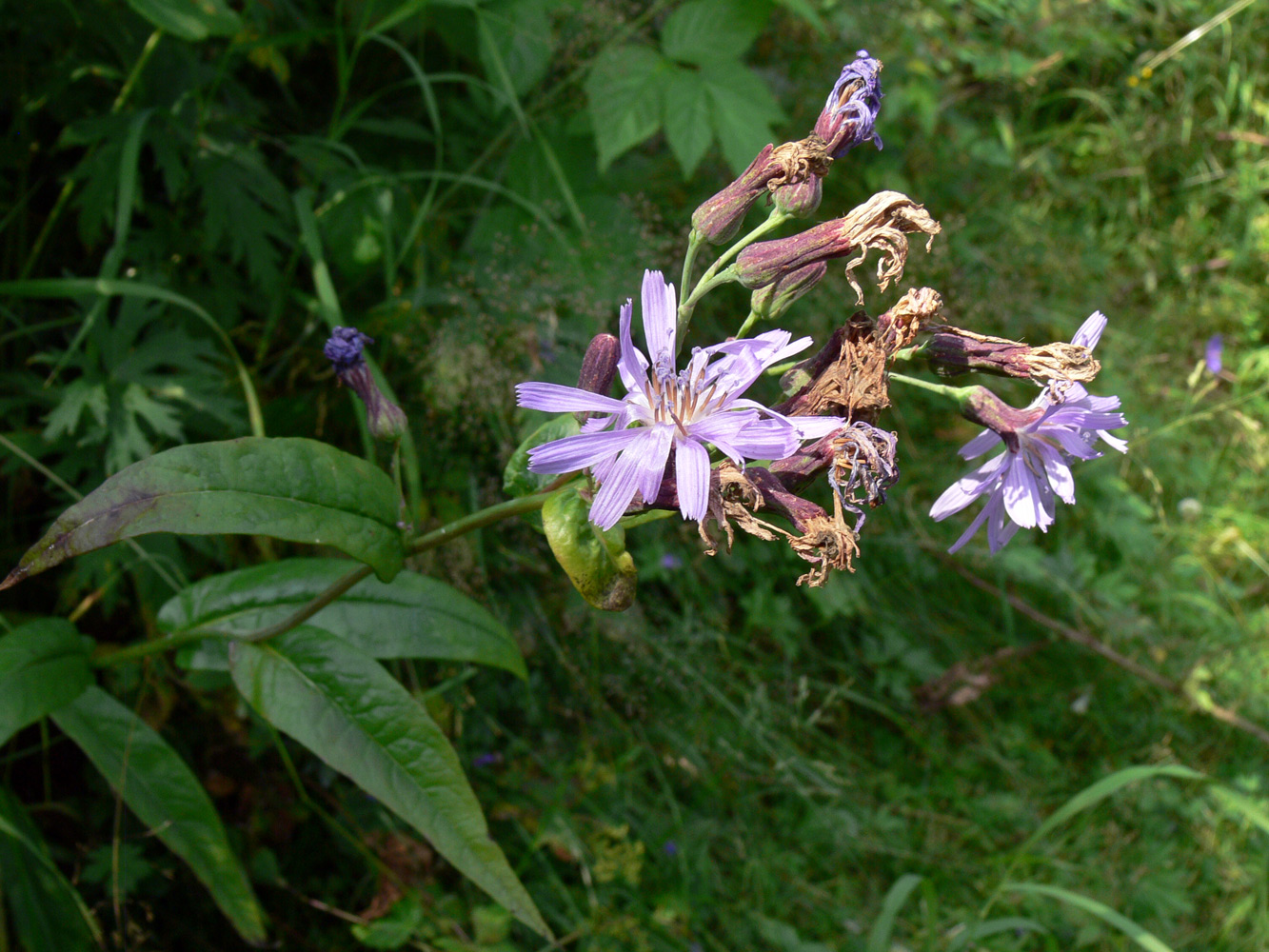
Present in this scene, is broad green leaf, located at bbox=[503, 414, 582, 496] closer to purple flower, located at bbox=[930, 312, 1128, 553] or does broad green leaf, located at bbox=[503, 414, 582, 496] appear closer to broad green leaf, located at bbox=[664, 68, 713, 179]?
purple flower, located at bbox=[930, 312, 1128, 553]

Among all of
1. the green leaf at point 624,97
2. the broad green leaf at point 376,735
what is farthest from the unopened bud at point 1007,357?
the green leaf at point 624,97

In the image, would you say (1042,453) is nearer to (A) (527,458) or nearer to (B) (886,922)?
(A) (527,458)

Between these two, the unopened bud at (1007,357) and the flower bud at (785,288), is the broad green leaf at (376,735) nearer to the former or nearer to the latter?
the flower bud at (785,288)

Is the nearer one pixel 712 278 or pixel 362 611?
pixel 712 278

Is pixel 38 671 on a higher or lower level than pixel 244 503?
lower

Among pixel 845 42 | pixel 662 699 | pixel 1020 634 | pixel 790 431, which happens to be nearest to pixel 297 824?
pixel 662 699

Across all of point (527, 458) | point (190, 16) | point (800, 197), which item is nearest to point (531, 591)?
point (527, 458)

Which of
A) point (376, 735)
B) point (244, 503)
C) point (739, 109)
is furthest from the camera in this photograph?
point (739, 109)

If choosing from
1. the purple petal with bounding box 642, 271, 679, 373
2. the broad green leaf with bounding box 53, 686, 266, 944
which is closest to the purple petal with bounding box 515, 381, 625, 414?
the purple petal with bounding box 642, 271, 679, 373
